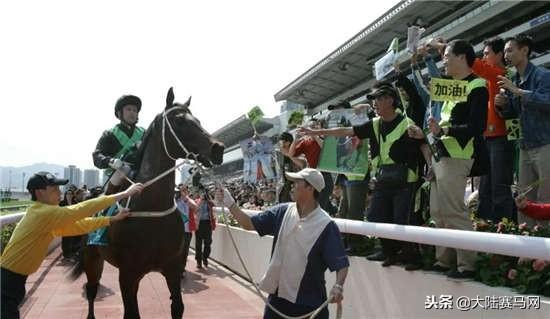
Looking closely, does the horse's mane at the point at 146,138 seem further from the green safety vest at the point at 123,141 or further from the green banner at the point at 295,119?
the green banner at the point at 295,119

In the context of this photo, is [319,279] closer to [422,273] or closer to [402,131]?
[422,273]

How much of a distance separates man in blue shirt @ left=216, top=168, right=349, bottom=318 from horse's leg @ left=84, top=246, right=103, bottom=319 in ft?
11.4

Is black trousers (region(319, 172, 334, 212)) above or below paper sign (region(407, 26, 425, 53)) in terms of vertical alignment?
below

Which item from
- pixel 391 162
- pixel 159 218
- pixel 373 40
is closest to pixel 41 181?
pixel 159 218

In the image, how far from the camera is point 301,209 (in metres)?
3.56

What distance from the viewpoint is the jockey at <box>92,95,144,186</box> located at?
5.94 metres

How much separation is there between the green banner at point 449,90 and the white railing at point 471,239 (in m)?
1.06

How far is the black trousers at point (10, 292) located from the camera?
3.72 metres

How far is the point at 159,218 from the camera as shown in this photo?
4.98 m

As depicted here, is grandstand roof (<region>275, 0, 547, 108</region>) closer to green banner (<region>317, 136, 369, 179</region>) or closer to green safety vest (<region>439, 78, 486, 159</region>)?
green banner (<region>317, 136, 369, 179</region>)

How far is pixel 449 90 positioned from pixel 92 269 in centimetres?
483

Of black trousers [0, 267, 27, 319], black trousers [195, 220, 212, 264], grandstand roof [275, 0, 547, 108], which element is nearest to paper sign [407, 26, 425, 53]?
black trousers [0, 267, 27, 319]

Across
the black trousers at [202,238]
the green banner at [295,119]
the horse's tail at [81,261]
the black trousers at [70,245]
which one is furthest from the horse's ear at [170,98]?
the black trousers at [70,245]

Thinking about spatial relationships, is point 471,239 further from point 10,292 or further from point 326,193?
point 326,193
